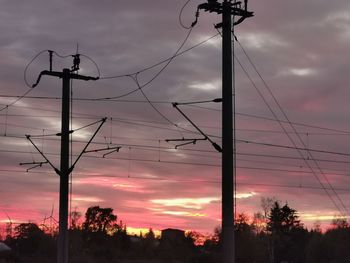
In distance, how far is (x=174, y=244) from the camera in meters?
157

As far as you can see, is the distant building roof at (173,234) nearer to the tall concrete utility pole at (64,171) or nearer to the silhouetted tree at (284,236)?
the silhouetted tree at (284,236)

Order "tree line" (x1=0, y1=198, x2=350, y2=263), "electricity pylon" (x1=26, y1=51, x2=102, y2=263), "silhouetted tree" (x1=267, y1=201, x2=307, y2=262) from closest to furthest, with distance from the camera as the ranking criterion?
"electricity pylon" (x1=26, y1=51, x2=102, y2=263)
"tree line" (x1=0, y1=198, x2=350, y2=263)
"silhouetted tree" (x1=267, y1=201, x2=307, y2=262)

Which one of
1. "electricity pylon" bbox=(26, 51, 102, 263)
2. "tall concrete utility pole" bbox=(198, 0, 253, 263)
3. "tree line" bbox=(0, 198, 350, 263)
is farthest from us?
"tree line" bbox=(0, 198, 350, 263)

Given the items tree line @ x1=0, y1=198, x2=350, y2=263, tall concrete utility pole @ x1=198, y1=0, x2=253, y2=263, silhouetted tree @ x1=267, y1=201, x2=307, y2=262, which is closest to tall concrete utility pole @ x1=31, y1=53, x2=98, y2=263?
tall concrete utility pole @ x1=198, y1=0, x2=253, y2=263

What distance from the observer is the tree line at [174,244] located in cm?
13600

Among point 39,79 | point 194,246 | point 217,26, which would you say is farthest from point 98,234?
point 217,26

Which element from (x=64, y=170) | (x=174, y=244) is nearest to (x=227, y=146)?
(x=64, y=170)

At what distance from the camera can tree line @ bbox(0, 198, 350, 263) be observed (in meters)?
136

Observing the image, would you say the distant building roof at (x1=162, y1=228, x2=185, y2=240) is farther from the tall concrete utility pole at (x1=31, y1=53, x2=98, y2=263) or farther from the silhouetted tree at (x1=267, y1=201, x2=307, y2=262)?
the tall concrete utility pole at (x1=31, y1=53, x2=98, y2=263)

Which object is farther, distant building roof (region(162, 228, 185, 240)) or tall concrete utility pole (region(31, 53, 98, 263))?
distant building roof (region(162, 228, 185, 240))

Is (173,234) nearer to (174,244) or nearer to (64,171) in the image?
(174,244)

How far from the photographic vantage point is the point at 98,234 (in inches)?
6230

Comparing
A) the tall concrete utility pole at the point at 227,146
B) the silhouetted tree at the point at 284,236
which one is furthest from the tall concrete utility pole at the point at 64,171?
the silhouetted tree at the point at 284,236

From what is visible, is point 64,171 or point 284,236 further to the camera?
point 284,236
